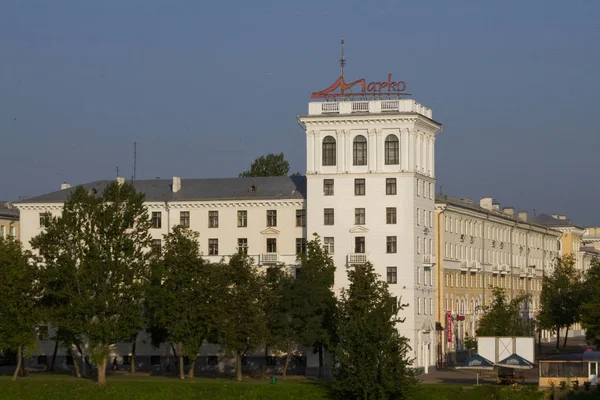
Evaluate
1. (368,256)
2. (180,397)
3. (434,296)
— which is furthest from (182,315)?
(434,296)

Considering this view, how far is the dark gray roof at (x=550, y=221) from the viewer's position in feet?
611

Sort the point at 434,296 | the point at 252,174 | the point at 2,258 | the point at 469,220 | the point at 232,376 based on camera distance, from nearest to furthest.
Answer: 1. the point at 2,258
2. the point at 232,376
3. the point at 434,296
4. the point at 469,220
5. the point at 252,174

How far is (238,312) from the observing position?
100 metres

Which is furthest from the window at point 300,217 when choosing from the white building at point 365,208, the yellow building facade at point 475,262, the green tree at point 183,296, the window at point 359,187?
the green tree at point 183,296

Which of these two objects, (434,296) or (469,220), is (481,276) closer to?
(469,220)

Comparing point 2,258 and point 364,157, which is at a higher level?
point 364,157

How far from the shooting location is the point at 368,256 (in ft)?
364

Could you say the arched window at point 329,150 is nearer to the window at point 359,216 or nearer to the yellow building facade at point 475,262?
the window at point 359,216

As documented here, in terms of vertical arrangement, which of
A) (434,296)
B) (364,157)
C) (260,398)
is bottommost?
(260,398)

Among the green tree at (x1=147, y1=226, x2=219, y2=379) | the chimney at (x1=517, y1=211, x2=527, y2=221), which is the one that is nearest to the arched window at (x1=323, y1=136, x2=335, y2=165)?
the green tree at (x1=147, y1=226, x2=219, y2=379)

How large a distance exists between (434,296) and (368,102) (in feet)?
61.1

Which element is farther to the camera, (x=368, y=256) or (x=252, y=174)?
(x=252, y=174)

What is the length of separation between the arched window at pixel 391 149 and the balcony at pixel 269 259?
503 inches

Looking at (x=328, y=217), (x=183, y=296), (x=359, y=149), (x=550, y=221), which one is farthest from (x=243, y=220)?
(x=550, y=221)
